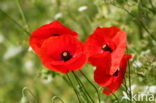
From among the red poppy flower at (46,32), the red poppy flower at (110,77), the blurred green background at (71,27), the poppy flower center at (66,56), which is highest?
the blurred green background at (71,27)

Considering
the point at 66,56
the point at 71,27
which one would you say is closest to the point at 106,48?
the point at 66,56

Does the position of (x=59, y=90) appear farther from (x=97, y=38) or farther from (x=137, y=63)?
(x=97, y=38)

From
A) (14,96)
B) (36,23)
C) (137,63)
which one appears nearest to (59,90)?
(14,96)

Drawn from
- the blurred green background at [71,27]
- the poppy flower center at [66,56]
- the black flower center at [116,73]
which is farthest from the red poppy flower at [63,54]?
the blurred green background at [71,27]

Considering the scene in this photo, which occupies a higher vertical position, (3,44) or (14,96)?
(3,44)

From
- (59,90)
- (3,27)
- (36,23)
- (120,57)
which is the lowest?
(120,57)

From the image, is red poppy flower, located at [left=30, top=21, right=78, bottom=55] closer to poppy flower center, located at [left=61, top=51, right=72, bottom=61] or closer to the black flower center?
poppy flower center, located at [left=61, top=51, right=72, bottom=61]

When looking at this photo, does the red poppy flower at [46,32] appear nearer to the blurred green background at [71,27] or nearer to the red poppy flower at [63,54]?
the red poppy flower at [63,54]
